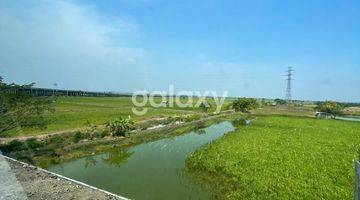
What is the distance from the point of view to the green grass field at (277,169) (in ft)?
49.7

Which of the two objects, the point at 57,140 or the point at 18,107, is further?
the point at 57,140

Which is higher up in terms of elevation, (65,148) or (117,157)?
(65,148)

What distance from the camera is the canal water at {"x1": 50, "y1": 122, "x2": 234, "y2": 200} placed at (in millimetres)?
15906

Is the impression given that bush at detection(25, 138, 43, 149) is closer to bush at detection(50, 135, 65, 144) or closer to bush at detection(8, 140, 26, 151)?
bush at detection(8, 140, 26, 151)

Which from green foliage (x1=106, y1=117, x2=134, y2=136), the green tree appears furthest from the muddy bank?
green foliage (x1=106, y1=117, x2=134, y2=136)

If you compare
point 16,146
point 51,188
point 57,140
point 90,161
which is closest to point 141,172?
point 90,161

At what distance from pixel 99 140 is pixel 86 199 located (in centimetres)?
1814

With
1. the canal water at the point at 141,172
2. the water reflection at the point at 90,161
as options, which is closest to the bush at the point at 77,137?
the canal water at the point at 141,172

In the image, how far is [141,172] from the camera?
2002 centimetres

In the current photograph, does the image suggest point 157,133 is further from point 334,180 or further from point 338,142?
point 334,180

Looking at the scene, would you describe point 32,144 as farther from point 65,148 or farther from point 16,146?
point 65,148

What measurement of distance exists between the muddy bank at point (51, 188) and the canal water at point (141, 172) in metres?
2.21

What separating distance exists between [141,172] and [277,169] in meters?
7.64

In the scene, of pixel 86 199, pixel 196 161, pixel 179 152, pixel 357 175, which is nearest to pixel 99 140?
pixel 179 152
